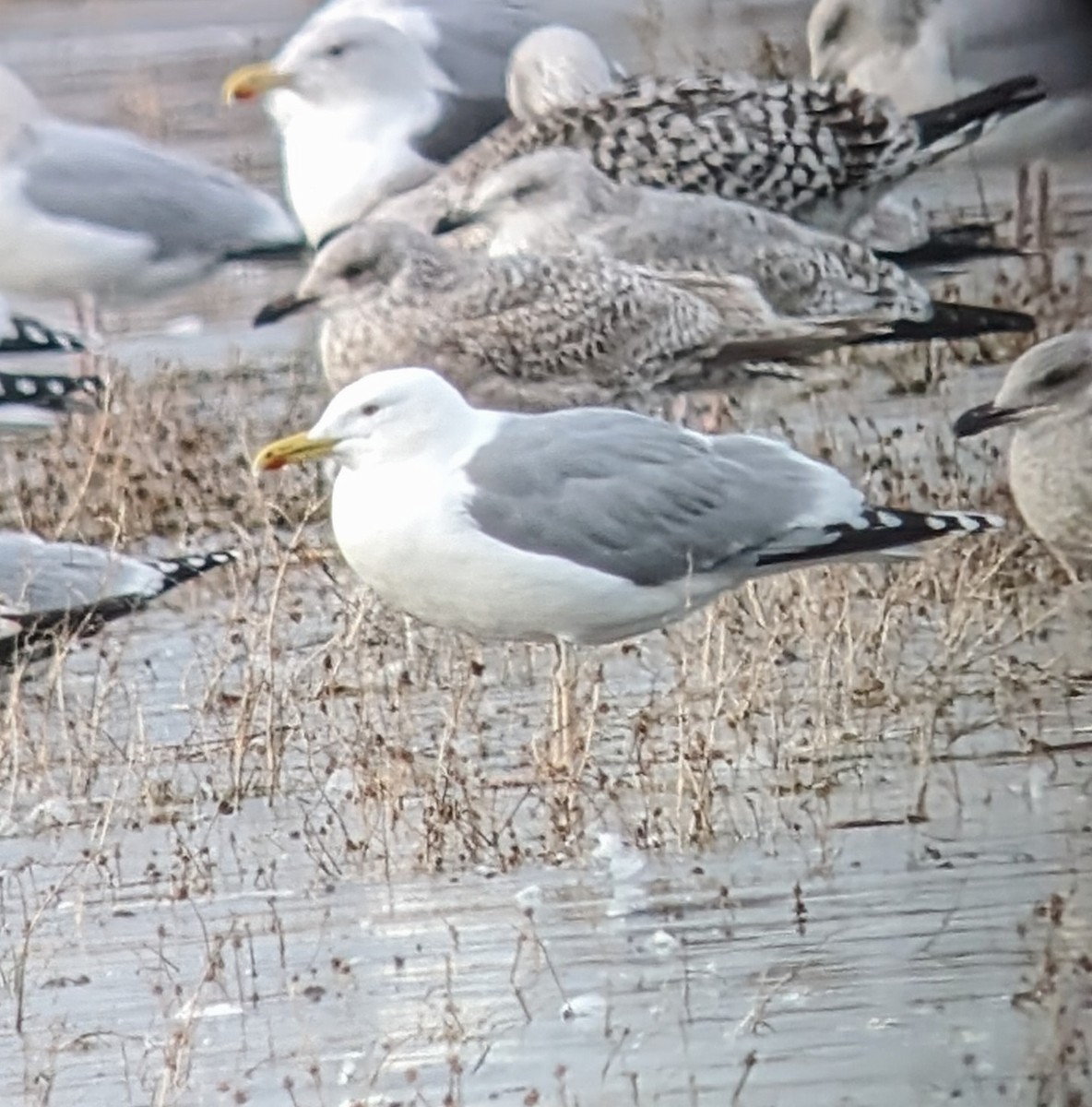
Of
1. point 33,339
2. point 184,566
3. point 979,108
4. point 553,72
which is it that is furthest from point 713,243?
point 33,339

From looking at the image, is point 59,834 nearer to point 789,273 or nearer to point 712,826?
point 712,826

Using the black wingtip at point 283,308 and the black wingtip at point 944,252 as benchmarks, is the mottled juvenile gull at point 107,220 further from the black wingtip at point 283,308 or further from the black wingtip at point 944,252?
the black wingtip at point 944,252

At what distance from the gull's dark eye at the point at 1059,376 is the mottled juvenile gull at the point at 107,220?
269 cm

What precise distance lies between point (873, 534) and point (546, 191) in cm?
191

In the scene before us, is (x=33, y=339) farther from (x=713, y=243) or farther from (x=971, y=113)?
(x=971, y=113)

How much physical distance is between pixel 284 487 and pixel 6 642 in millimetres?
1439

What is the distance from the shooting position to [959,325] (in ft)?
24.6

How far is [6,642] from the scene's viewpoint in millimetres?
6230

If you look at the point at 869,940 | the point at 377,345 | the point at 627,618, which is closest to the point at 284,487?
the point at 377,345

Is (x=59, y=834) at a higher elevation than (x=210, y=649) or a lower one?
lower

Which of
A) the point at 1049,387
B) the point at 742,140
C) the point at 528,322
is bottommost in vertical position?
the point at 1049,387

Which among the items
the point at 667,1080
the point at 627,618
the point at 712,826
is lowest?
the point at 667,1080

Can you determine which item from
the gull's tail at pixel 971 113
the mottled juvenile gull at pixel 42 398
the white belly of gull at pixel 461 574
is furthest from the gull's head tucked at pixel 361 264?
the gull's tail at pixel 971 113

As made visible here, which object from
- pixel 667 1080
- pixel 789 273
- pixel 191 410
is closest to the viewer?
pixel 667 1080
